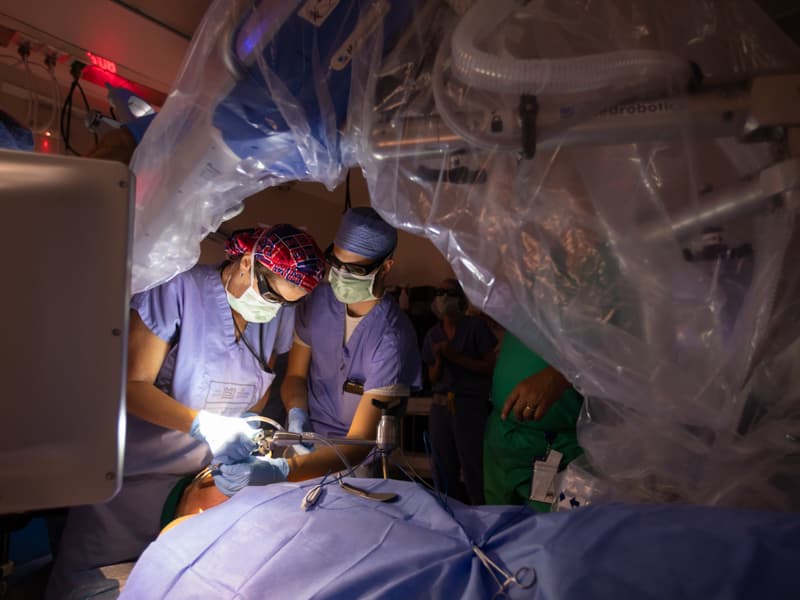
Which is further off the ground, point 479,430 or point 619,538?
point 619,538

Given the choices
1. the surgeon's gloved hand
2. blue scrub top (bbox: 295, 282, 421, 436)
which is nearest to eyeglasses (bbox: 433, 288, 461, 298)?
blue scrub top (bbox: 295, 282, 421, 436)

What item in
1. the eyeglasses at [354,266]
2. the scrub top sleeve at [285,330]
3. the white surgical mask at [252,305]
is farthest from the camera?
the scrub top sleeve at [285,330]

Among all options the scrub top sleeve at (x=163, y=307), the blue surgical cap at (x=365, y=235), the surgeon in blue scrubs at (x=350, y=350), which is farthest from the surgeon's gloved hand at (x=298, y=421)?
the blue surgical cap at (x=365, y=235)

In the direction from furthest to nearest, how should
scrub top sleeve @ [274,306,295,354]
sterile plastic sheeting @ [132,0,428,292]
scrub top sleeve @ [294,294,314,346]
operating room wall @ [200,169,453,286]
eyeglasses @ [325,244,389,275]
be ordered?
operating room wall @ [200,169,453,286] → scrub top sleeve @ [294,294,314,346] → scrub top sleeve @ [274,306,295,354] → eyeglasses @ [325,244,389,275] → sterile plastic sheeting @ [132,0,428,292]

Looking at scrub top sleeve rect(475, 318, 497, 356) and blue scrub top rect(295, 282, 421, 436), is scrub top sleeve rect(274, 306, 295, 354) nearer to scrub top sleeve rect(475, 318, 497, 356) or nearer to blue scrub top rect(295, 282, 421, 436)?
blue scrub top rect(295, 282, 421, 436)

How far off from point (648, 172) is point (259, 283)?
1245 mm

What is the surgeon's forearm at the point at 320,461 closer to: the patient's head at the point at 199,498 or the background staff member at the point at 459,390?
the patient's head at the point at 199,498

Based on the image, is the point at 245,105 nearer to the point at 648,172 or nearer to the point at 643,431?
the point at 648,172

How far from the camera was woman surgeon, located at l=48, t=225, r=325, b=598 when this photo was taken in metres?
1.57

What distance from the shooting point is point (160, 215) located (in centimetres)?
124

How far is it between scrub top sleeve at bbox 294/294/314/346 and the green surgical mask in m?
0.21

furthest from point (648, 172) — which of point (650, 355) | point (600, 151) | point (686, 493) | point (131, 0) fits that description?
point (131, 0)

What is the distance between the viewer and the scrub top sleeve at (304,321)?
6.87 feet

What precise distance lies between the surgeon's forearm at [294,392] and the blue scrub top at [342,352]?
4 cm
